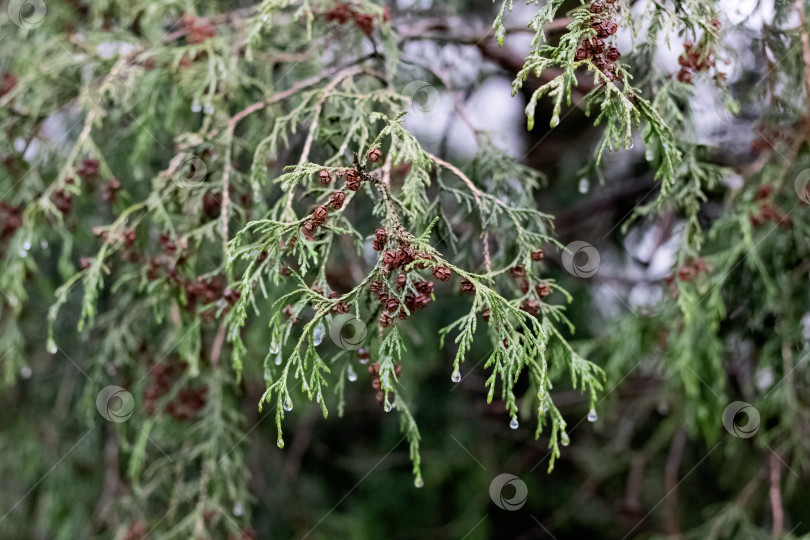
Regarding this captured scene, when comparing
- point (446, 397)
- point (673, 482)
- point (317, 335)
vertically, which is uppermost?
point (317, 335)

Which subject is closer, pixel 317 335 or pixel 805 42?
pixel 317 335

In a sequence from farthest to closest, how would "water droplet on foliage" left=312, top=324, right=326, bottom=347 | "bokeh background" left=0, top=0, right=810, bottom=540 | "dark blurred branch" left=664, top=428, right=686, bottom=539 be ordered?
1. "dark blurred branch" left=664, top=428, right=686, bottom=539
2. "bokeh background" left=0, top=0, right=810, bottom=540
3. "water droplet on foliage" left=312, top=324, right=326, bottom=347

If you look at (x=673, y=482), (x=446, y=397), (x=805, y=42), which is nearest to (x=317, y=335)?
(x=805, y=42)

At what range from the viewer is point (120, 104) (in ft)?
7.39

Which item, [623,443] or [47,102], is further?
[623,443]

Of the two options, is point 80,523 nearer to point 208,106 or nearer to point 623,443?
point 208,106

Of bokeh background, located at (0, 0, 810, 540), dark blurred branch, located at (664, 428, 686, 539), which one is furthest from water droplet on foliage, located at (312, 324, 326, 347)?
dark blurred branch, located at (664, 428, 686, 539)

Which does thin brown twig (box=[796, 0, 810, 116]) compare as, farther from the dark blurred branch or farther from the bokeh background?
the dark blurred branch

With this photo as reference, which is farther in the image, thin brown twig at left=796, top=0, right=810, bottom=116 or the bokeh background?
the bokeh background

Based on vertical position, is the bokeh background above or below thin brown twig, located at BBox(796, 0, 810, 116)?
below

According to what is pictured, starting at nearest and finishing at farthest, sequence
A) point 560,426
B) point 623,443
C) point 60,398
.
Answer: point 560,426 < point 60,398 < point 623,443

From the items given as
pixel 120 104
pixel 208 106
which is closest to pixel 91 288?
pixel 208 106

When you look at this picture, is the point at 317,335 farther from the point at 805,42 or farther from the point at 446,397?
the point at 446,397

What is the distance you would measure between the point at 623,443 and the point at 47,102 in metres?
2.85
